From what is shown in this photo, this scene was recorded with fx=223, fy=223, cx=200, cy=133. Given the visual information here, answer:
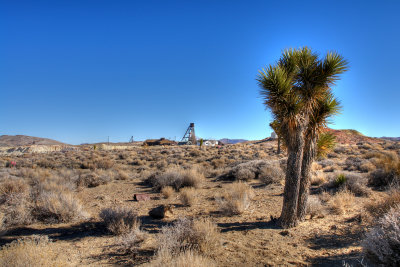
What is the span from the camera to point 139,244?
4.89 metres

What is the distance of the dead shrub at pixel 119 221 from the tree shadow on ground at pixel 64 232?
0.30 m

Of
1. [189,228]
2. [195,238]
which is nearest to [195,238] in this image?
[195,238]

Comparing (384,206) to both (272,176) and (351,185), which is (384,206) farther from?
(272,176)

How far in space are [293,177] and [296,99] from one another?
6.36 feet

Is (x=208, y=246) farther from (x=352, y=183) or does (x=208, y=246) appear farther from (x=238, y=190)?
(x=352, y=183)

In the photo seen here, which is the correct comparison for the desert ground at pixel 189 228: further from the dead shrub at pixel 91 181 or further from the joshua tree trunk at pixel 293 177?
the dead shrub at pixel 91 181

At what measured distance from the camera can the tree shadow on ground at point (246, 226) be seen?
591 cm

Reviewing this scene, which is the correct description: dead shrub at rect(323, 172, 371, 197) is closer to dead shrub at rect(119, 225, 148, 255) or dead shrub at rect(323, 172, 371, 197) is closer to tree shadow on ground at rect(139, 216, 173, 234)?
tree shadow on ground at rect(139, 216, 173, 234)

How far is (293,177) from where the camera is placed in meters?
5.59

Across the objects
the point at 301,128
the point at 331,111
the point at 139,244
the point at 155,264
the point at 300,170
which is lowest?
the point at 139,244

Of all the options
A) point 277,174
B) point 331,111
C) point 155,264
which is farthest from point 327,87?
point 277,174

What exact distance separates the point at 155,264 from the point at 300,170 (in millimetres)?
4079

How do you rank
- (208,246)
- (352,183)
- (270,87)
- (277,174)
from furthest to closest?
(277,174) < (352,183) < (270,87) < (208,246)

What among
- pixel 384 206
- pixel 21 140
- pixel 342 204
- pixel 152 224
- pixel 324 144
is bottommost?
pixel 152 224
